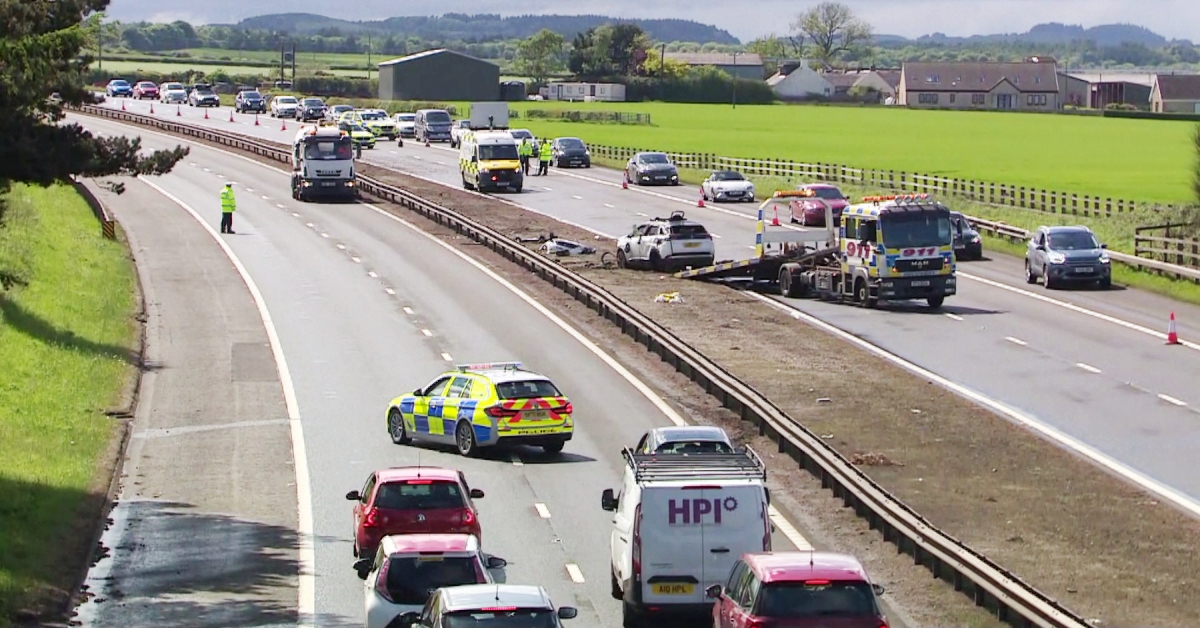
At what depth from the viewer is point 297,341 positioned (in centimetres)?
4288

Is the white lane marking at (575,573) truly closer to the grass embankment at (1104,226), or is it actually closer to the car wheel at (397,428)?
the car wheel at (397,428)

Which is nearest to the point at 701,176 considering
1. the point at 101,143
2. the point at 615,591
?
the point at 101,143

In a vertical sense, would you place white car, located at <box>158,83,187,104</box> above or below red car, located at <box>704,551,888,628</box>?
above

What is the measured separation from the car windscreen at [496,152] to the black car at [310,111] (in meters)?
47.9

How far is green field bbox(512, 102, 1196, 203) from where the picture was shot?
10019 centimetres

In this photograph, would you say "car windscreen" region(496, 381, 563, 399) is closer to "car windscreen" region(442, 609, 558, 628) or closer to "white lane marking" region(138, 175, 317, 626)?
"white lane marking" region(138, 175, 317, 626)

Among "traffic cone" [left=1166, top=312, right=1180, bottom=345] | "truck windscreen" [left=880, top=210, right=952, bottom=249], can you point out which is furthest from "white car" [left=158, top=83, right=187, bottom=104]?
"traffic cone" [left=1166, top=312, right=1180, bottom=345]

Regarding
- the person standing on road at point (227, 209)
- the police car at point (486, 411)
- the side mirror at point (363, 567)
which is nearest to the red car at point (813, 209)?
the person standing on road at point (227, 209)

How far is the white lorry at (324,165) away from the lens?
7481 centimetres

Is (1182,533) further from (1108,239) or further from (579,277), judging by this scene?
(1108,239)

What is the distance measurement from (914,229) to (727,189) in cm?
3125

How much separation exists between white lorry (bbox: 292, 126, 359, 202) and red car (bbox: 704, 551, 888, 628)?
200ft

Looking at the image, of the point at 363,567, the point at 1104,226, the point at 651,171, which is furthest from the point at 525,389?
the point at 651,171

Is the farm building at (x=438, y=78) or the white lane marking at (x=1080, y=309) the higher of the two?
the farm building at (x=438, y=78)
